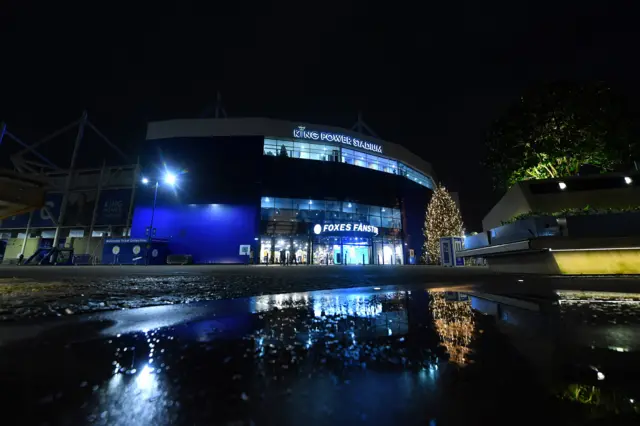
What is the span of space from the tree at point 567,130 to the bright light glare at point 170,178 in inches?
1167

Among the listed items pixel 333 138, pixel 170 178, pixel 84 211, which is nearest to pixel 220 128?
pixel 170 178

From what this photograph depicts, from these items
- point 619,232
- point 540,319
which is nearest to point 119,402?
point 540,319

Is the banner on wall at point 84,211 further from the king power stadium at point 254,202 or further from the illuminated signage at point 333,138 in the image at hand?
the illuminated signage at point 333,138

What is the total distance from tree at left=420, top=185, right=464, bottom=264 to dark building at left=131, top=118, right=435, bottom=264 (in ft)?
18.6

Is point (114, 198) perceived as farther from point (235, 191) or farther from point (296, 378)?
point (296, 378)

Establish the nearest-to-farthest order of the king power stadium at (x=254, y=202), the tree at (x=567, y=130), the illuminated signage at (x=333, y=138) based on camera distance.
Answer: the tree at (x=567, y=130) < the king power stadium at (x=254, y=202) < the illuminated signage at (x=333, y=138)

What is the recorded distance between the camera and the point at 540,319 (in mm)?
1806

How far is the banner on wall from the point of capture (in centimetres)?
3434

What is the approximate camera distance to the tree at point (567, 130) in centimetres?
1197

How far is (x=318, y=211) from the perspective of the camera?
31.5 meters

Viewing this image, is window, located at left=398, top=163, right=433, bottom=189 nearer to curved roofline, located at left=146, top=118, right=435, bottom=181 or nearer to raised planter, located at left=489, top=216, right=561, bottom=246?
curved roofline, located at left=146, top=118, right=435, bottom=181

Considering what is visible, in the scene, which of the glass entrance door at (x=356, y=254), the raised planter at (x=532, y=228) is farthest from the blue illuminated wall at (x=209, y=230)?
the raised planter at (x=532, y=228)

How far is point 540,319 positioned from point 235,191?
30269mm

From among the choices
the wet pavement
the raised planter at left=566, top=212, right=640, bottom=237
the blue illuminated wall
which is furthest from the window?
the wet pavement
